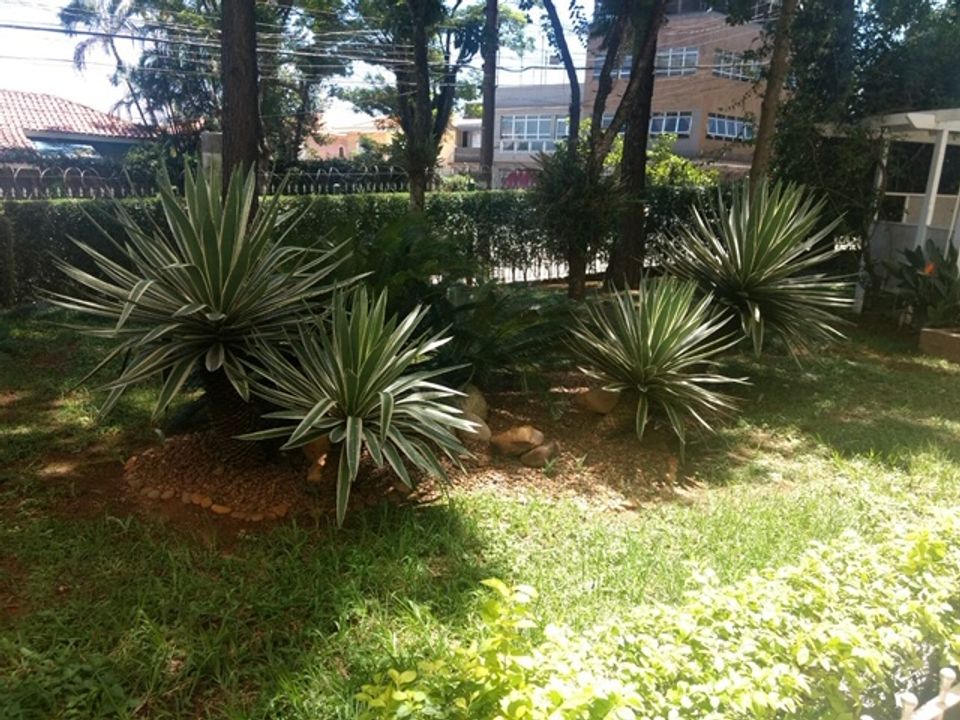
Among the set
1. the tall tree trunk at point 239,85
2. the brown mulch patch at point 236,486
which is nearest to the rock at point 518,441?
Result: the brown mulch patch at point 236,486

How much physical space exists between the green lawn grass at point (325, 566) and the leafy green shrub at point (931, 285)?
13.1 feet

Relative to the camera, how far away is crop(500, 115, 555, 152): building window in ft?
150

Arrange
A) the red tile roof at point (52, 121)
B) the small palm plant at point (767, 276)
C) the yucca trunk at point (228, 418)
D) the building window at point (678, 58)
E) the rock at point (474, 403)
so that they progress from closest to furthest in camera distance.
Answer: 1. the yucca trunk at point (228, 418)
2. the rock at point (474, 403)
3. the small palm plant at point (767, 276)
4. the red tile roof at point (52, 121)
5. the building window at point (678, 58)

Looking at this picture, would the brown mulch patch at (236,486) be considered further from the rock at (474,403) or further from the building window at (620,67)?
the building window at (620,67)

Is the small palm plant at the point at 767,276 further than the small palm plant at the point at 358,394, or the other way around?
the small palm plant at the point at 767,276

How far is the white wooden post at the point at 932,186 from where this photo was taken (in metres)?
9.73

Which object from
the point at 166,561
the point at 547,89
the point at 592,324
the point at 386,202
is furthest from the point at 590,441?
the point at 547,89

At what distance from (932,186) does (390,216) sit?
23.8 feet

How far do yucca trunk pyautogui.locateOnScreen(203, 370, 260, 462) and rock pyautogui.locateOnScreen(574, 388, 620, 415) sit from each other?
2558 mm

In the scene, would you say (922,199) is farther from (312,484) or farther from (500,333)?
(312,484)

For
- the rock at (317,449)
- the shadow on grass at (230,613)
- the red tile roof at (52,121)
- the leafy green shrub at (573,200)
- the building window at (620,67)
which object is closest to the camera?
the shadow on grass at (230,613)

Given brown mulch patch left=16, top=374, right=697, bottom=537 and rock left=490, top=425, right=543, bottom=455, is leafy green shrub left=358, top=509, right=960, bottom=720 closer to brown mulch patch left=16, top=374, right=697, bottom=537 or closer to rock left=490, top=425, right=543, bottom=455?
brown mulch patch left=16, top=374, right=697, bottom=537

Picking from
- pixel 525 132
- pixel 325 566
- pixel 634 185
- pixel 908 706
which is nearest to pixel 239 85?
pixel 325 566

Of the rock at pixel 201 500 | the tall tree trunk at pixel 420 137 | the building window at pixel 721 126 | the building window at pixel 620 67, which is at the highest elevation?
the building window at pixel 620 67
